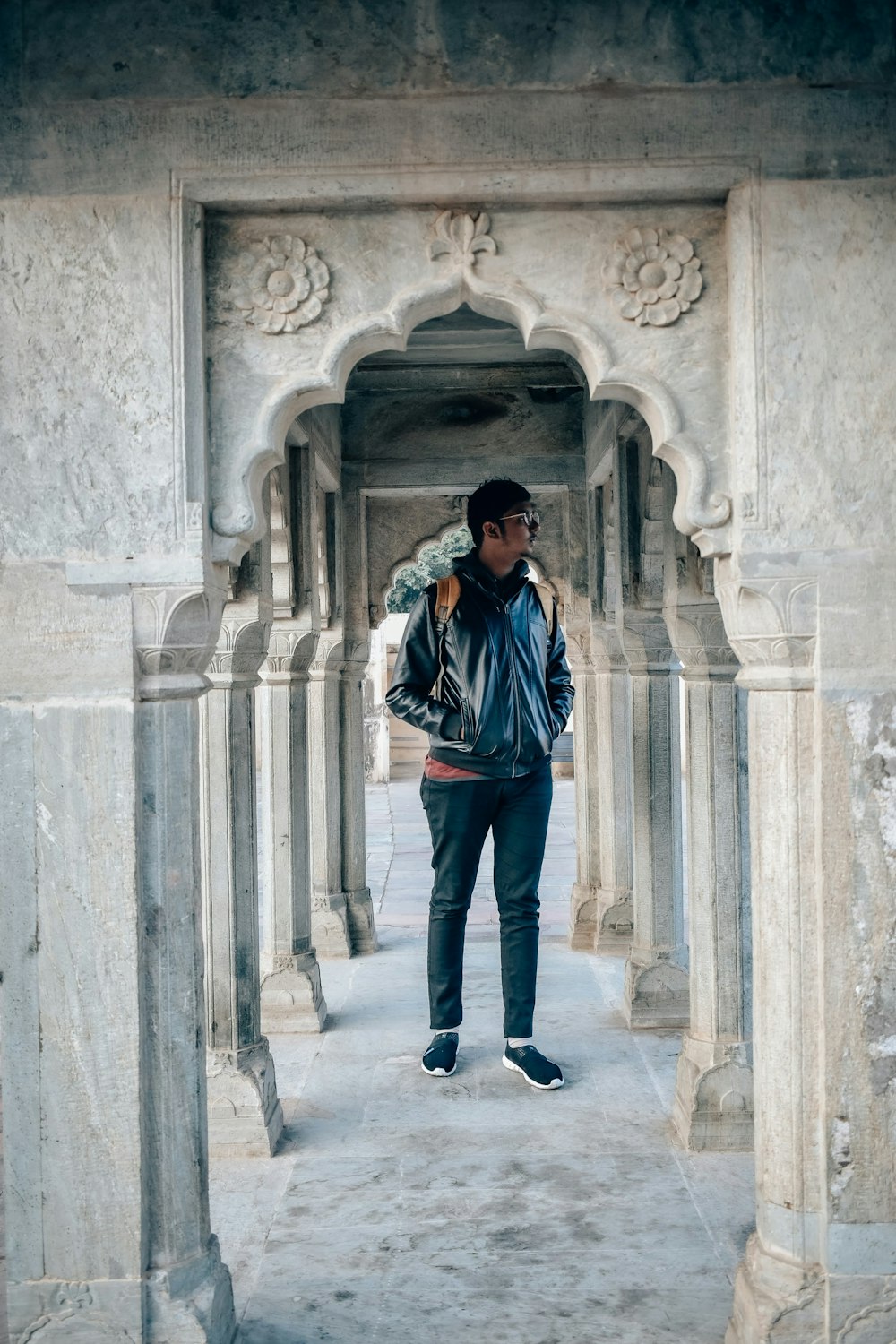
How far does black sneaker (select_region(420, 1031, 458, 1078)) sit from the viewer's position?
185 inches

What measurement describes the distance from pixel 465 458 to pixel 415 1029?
2.95 meters

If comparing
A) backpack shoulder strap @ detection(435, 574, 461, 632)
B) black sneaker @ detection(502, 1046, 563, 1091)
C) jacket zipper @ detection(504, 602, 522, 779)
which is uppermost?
backpack shoulder strap @ detection(435, 574, 461, 632)

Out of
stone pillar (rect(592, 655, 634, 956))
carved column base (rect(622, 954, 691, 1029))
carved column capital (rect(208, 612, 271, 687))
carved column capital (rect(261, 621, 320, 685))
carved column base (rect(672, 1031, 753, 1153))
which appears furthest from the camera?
stone pillar (rect(592, 655, 634, 956))

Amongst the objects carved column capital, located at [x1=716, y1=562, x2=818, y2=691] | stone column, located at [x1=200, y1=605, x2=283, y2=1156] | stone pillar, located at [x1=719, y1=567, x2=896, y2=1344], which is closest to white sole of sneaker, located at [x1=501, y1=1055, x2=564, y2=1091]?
stone column, located at [x1=200, y1=605, x2=283, y2=1156]

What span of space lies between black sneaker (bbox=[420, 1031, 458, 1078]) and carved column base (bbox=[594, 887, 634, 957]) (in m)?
2.09

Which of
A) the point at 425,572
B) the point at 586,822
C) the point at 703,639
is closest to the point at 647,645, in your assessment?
the point at 703,639

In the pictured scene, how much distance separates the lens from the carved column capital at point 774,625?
2742 mm

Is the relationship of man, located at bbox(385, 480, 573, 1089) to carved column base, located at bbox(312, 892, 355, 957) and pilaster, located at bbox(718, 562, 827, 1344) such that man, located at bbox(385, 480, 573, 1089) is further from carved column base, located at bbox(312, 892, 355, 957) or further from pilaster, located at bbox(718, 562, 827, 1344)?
carved column base, located at bbox(312, 892, 355, 957)

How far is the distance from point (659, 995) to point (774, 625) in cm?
296

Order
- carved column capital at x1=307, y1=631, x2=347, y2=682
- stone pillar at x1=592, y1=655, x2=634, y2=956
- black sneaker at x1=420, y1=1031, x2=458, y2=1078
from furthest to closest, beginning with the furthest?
carved column capital at x1=307, y1=631, x2=347, y2=682
stone pillar at x1=592, y1=655, x2=634, y2=956
black sneaker at x1=420, y1=1031, x2=458, y2=1078

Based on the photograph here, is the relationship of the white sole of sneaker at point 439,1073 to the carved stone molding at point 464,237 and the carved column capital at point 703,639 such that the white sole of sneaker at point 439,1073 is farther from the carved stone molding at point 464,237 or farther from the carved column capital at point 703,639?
the carved stone molding at point 464,237

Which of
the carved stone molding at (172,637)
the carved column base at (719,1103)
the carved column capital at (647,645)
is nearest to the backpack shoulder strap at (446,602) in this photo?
the carved column capital at (647,645)

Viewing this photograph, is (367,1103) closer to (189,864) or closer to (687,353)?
(189,864)

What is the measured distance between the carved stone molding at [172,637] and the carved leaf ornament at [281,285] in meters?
0.67
